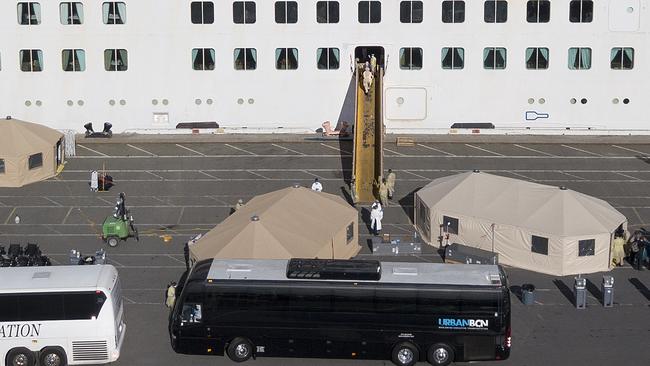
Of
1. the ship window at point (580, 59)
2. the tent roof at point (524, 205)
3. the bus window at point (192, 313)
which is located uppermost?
the ship window at point (580, 59)

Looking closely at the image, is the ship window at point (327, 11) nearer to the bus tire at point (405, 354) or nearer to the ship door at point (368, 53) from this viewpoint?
the ship door at point (368, 53)

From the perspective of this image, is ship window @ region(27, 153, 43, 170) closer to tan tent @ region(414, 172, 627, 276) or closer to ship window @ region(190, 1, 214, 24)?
ship window @ region(190, 1, 214, 24)

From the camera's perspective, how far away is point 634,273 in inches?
1756

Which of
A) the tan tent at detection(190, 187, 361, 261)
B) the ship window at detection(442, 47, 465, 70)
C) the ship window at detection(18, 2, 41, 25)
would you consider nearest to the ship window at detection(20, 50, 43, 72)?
the ship window at detection(18, 2, 41, 25)

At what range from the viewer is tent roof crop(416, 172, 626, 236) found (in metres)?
44.6

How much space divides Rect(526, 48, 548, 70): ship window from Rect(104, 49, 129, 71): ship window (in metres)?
20.2

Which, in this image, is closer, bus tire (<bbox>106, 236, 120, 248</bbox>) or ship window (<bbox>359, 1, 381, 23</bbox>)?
bus tire (<bbox>106, 236, 120, 248</bbox>)

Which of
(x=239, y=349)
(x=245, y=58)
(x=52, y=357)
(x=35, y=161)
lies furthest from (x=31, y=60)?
(x=239, y=349)

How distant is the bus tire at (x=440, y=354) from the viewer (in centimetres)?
3641

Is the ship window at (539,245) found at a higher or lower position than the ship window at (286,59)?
lower

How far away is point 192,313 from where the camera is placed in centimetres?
3691

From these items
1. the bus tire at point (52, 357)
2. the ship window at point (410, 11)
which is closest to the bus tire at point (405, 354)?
the bus tire at point (52, 357)

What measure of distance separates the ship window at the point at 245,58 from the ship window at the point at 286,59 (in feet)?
3.80

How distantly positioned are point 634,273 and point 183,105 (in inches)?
1076
